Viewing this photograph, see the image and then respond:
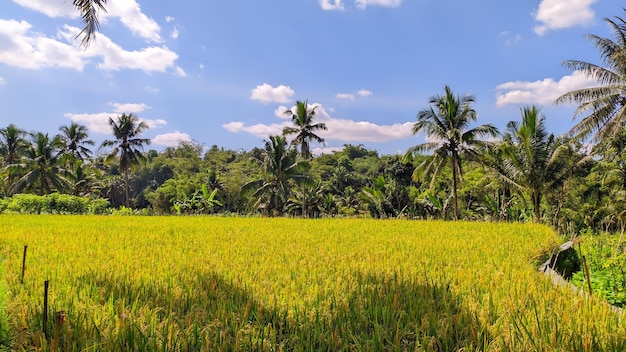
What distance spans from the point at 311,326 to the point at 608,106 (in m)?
15.5

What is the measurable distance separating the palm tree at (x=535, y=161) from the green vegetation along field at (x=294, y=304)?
12.0 metres

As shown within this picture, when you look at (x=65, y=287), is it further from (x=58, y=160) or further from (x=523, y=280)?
(x=58, y=160)

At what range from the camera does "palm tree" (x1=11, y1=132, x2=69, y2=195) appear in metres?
22.3

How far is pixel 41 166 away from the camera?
23.2 m

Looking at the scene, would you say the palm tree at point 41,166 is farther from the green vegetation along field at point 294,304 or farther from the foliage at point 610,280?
the foliage at point 610,280

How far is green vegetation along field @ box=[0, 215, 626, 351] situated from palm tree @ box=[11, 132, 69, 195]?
2067cm

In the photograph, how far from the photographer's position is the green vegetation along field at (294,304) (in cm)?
250

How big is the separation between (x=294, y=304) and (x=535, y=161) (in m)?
16.0

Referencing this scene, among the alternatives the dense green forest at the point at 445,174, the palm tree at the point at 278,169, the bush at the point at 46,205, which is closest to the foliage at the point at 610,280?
the dense green forest at the point at 445,174

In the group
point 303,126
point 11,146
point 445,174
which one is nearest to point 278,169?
point 303,126

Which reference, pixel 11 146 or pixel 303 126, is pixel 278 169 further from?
pixel 11 146

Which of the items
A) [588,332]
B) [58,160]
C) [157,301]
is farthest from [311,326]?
[58,160]

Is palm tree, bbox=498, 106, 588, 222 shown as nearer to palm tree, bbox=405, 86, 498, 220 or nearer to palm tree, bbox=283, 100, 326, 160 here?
palm tree, bbox=405, 86, 498, 220

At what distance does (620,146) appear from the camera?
56.5 ft
